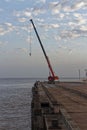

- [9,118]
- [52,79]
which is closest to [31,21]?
[52,79]

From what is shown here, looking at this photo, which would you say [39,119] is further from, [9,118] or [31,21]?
[31,21]

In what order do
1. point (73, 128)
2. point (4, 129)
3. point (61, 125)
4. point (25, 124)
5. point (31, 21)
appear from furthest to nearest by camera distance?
point (31, 21) < point (25, 124) < point (4, 129) < point (61, 125) < point (73, 128)

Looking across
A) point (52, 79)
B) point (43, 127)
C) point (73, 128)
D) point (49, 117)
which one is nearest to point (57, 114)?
point (49, 117)

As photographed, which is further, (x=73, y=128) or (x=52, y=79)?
(x=52, y=79)

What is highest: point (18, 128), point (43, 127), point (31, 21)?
point (31, 21)

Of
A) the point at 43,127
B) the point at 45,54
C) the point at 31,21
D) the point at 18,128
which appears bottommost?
the point at 18,128

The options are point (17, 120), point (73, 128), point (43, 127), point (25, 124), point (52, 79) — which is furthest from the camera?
point (52, 79)

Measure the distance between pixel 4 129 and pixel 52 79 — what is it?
59910 millimetres

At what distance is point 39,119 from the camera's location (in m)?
13.2

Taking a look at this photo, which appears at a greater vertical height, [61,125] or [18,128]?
[61,125]

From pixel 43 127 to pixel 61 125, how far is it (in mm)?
2225

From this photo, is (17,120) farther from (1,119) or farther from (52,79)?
(52,79)

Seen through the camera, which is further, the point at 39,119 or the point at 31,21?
the point at 31,21

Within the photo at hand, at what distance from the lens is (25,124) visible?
30.3 m
